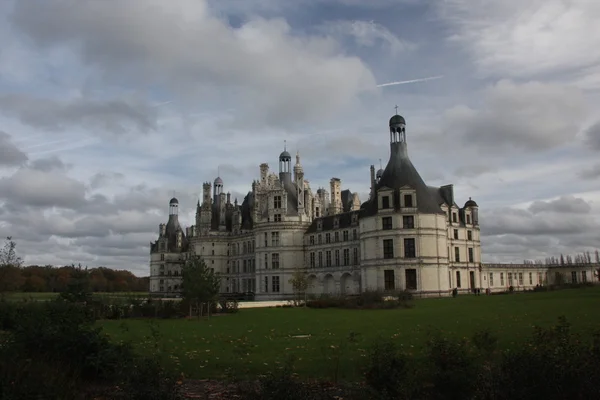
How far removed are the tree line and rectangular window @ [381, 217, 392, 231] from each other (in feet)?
102

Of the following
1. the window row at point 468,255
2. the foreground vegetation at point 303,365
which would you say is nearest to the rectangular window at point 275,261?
the window row at point 468,255

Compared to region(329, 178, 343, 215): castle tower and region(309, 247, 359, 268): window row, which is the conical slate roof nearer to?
region(309, 247, 359, 268): window row

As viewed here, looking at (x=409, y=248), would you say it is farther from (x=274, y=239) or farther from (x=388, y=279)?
(x=274, y=239)

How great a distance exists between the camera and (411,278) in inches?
2344

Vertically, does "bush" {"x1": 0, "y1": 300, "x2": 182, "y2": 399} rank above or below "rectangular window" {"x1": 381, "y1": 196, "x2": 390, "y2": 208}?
below

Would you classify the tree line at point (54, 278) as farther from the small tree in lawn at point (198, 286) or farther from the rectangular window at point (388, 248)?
the rectangular window at point (388, 248)

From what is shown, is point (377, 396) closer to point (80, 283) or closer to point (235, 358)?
point (235, 358)

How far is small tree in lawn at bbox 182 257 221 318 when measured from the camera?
1417 inches

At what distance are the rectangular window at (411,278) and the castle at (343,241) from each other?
109 mm

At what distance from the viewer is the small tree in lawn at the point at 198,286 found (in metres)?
36.0

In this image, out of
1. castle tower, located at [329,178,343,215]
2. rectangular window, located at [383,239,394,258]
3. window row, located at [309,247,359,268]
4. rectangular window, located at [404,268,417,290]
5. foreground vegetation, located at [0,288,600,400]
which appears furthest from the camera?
castle tower, located at [329,178,343,215]

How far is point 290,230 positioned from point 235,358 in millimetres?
64423

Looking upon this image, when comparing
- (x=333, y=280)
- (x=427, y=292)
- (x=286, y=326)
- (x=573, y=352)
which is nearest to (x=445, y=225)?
(x=427, y=292)

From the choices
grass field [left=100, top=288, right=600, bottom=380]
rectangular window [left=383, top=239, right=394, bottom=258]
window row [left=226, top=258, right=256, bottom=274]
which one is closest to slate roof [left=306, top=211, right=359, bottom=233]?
rectangular window [left=383, top=239, right=394, bottom=258]
